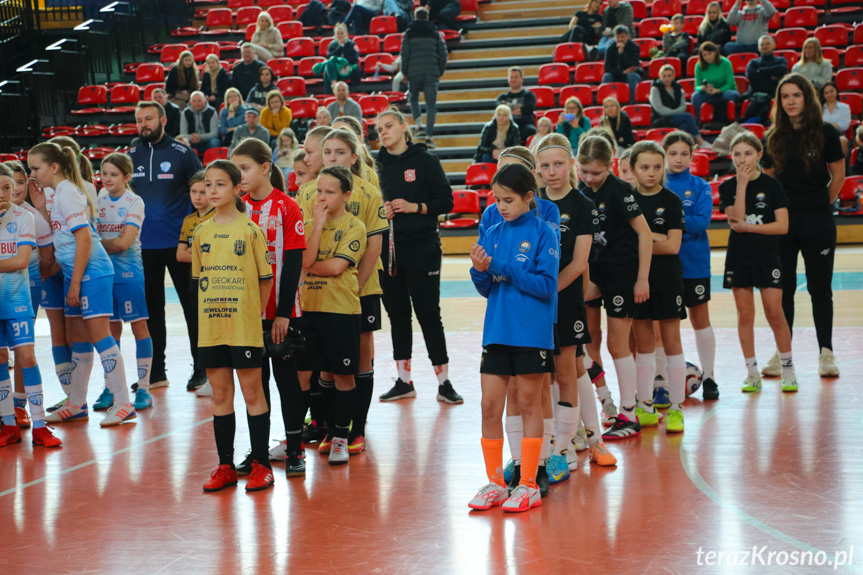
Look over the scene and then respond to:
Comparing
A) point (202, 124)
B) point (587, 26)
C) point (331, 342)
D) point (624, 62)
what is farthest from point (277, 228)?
point (587, 26)

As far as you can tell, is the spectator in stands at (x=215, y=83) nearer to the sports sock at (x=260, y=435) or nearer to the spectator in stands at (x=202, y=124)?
the spectator in stands at (x=202, y=124)

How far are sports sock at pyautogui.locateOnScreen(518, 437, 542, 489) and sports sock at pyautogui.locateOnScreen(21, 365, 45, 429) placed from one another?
301 cm

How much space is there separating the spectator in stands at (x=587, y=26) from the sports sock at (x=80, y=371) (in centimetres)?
1293

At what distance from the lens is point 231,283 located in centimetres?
425

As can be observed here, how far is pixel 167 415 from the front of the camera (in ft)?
19.4

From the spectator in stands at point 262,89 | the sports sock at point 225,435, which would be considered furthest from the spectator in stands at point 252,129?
the sports sock at point 225,435

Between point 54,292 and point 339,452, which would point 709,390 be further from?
point 54,292

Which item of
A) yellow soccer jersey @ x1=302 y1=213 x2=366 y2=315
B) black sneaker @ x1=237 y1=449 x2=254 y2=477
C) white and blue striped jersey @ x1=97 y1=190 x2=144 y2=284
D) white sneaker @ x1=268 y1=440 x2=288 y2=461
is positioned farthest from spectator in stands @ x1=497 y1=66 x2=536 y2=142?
black sneaker @ x1=237 y1=449 x2=254 y2=477

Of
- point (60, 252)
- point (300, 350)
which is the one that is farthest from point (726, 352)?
point (60, 252)

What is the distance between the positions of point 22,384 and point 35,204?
116 centimetres

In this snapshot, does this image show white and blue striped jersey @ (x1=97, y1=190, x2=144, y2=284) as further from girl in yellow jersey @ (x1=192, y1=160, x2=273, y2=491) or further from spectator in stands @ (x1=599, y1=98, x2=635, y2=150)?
spectator in stands @ (x1=599, y1=98, x2=635, y2=150)

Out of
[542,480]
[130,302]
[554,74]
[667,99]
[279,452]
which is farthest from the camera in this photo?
[554,74]

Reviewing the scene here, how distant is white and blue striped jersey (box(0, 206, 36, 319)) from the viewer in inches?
207

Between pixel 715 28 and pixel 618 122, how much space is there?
3633 mm
